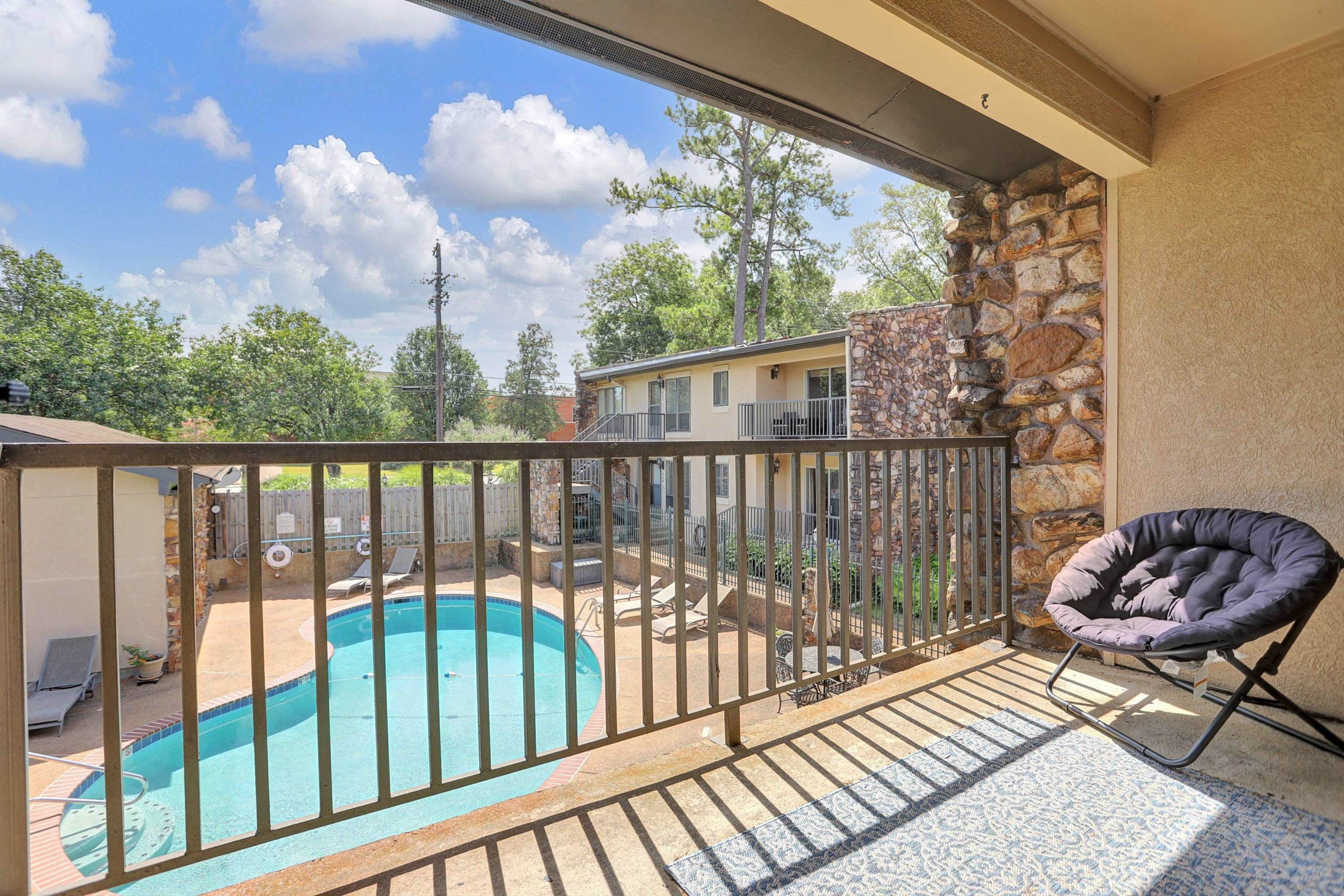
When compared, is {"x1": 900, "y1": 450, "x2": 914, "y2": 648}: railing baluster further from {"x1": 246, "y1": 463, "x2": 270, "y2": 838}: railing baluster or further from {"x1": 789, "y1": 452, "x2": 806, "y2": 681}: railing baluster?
{"x1": 246, "y1": 463, "x2": 270, "y2": 838}: railing baluster

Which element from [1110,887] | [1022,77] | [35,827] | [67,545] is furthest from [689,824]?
[67,545]

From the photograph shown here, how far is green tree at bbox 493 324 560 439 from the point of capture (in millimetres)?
29016

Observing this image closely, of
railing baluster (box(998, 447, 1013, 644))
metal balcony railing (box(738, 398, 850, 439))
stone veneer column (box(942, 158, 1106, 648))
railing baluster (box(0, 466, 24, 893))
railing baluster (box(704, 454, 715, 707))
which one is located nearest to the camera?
railing baluster (box(0, 466, 24, 893))

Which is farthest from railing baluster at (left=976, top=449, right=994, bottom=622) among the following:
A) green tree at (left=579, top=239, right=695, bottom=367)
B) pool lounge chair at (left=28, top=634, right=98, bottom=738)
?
green tree at (left=579, top=239, right=695, bottom=367)

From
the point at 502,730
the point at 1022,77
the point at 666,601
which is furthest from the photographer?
the point at 666,601

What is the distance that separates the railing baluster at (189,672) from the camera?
1189mm

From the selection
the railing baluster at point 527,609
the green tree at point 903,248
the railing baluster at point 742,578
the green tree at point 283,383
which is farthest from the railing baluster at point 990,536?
the green tree at point 283,383

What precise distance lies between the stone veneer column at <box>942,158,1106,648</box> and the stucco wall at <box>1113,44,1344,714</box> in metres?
0.13

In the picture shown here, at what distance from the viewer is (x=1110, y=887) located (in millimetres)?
1334

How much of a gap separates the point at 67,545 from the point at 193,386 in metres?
15.8

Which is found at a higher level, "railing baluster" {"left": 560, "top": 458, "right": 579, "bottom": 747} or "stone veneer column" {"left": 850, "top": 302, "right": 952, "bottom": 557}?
"stone veneer column" {"left": 850, "top": 302, "right": 952, "bottom": 557}

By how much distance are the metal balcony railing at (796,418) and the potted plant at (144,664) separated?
28.5ft

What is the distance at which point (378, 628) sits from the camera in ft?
4.67

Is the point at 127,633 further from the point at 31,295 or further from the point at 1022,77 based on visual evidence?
the point at 31,295
